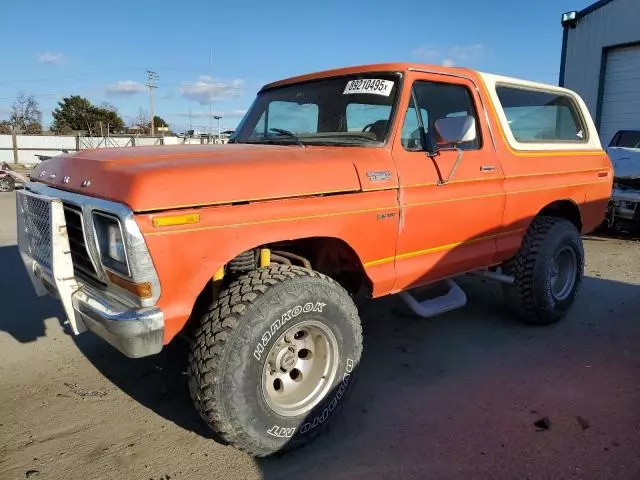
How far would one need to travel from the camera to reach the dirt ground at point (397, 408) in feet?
8.68

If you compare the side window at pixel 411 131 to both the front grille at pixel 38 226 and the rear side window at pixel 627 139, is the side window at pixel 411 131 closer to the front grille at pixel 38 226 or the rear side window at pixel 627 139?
the front grille at pixel 38 226

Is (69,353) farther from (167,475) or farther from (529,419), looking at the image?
(529,419)

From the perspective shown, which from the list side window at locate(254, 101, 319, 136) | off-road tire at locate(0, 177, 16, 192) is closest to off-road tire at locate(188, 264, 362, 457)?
side window at locate(254, 101, 319, 136)

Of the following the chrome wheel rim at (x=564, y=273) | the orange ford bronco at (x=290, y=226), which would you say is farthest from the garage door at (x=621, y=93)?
the orange ford bronco at (x=290, y=226)

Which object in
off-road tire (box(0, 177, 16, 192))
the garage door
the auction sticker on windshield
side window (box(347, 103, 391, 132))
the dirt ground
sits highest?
the garage door

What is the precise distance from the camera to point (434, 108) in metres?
3.72

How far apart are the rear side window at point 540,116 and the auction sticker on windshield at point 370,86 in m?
1.22

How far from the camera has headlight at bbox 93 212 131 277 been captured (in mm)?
2389

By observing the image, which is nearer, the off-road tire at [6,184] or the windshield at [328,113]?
the windshield at [328,113]

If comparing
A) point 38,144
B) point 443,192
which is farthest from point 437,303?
point 38,144

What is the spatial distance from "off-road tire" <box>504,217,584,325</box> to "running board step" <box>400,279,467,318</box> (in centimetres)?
77

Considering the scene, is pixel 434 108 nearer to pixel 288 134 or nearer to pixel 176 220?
pixel 288 134

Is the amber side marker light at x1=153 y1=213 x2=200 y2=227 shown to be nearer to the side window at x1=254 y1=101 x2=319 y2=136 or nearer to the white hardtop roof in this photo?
the side window at x1=254 y1=101 x2=319 y2=136

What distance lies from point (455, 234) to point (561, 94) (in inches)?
89.3
